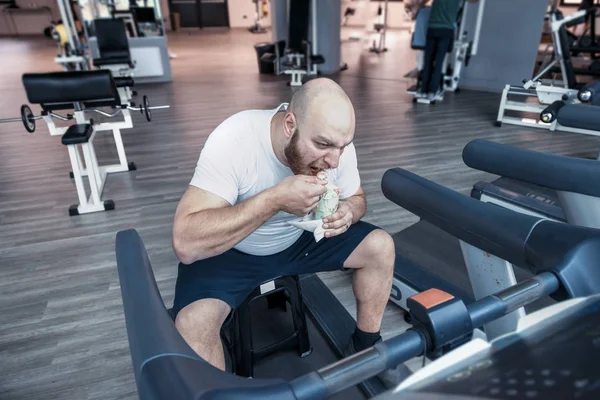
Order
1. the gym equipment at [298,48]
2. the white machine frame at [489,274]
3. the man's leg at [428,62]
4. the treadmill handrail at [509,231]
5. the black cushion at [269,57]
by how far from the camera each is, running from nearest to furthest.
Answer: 1. the treadmill handrail at [509,231]
2. the white machine frame at [489,274]
3. the man's leg at [428,62]
4. the gym equipment at [298,48]
5. the black cushion at [269,57]

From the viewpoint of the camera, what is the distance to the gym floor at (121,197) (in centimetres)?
138

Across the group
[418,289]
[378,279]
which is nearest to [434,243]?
[418,289]

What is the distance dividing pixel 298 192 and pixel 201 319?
0.38 meters

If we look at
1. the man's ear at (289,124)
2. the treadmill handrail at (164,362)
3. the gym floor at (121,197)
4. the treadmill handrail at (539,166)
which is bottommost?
the gym floor at (121,197)

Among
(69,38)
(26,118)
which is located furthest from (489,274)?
(69,38)

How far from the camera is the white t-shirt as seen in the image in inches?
39.7

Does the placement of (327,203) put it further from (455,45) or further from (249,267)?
(455,45)

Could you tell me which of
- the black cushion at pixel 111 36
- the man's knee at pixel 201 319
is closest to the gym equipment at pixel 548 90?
the man's knee at pixel 201 319

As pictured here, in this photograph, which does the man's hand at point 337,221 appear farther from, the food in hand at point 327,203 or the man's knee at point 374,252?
the man's knee at point 374,252

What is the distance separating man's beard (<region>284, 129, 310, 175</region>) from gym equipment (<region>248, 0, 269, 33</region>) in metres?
12.9

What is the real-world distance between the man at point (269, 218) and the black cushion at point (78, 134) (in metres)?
1.54

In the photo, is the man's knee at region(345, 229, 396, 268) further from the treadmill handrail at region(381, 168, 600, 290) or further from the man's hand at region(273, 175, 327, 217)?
the man's hand at region(273, 175, 327, 217)

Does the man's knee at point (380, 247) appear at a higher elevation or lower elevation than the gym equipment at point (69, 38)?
lower

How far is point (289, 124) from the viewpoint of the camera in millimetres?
982
